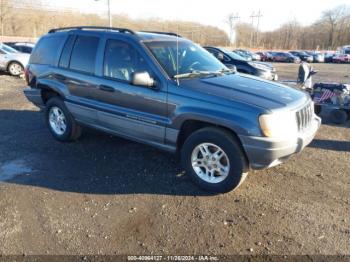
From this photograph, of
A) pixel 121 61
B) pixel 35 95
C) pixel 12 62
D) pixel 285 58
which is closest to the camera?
pixel 121 61

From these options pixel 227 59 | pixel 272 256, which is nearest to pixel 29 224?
pixel 272 256

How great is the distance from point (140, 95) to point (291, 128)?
196 centimetres

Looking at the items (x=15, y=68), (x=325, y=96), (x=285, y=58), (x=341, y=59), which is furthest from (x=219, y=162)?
(x=341, y=59)

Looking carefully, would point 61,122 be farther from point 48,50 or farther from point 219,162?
point 219,162

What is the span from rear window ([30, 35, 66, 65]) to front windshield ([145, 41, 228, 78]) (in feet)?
6.39

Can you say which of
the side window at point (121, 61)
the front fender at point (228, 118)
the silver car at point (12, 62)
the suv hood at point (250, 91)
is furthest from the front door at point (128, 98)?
the silver car at point (12, 62)

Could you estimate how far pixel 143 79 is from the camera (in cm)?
447

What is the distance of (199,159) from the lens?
443 cm

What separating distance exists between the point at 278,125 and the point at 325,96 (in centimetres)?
497

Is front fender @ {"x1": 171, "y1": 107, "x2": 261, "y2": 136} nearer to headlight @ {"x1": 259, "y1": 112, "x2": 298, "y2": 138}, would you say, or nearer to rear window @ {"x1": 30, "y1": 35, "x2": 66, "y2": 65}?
headlight @ {"x1": 259, "y1": 112, "x2": 298, "y2": 138}

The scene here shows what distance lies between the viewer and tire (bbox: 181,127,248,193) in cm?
408

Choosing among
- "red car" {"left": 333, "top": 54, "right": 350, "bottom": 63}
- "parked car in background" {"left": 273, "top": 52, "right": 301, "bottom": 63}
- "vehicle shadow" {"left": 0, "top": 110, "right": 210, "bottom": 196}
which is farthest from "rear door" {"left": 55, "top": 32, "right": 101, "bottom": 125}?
"red car" {"left": 333, "top": 54, "right": 350, "bottom": 63}

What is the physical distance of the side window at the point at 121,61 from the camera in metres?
4.78

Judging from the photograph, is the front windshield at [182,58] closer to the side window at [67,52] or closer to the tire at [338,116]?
the side window at [67,52]
